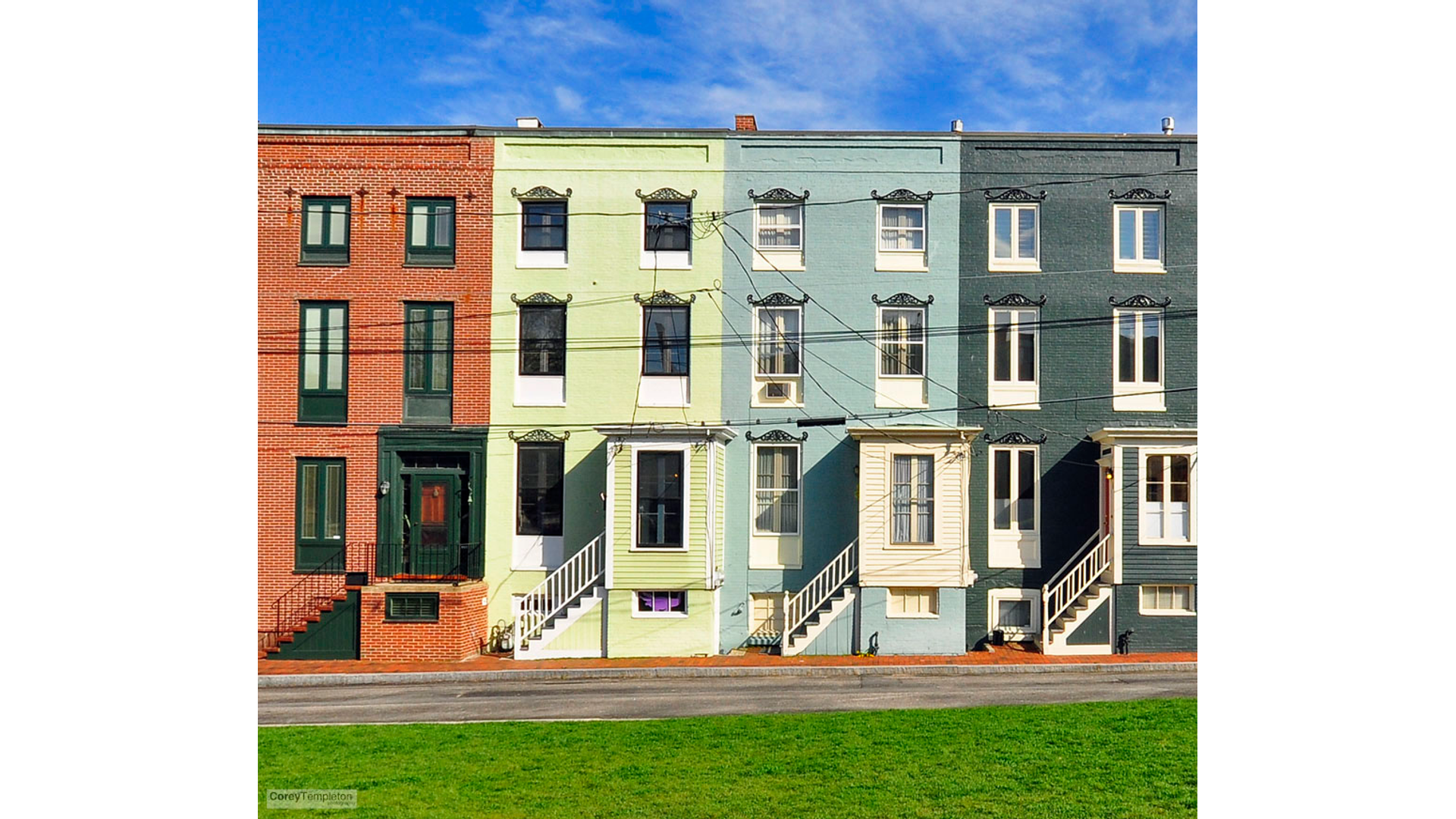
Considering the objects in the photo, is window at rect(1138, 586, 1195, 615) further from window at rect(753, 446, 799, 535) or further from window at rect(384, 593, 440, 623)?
window at rect(384, 593, 440, 623)

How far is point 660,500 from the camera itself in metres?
16.1

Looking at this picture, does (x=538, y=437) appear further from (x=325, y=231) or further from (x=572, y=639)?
(x=325, y=231)

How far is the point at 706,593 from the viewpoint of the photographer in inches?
629

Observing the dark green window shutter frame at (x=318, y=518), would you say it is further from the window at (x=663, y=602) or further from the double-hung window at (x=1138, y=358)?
the double-hung window at (x=1138, y=358)

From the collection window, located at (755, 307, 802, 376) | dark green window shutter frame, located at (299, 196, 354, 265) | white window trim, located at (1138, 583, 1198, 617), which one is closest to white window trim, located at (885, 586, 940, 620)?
white window trim, located at (1138, 583, 1198, 617)

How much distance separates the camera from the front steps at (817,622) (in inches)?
623

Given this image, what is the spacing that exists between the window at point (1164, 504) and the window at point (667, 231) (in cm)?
875

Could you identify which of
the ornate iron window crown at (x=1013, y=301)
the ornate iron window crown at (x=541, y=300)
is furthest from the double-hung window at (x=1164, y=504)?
the ornate iron window crown at (x=541, y=300)

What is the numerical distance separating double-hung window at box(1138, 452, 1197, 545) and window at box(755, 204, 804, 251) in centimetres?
704

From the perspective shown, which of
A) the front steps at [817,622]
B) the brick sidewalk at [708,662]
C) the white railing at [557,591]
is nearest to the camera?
the brick sidewalk at [708,662]

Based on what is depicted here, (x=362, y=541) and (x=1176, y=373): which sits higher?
(x=1176, y=373)
